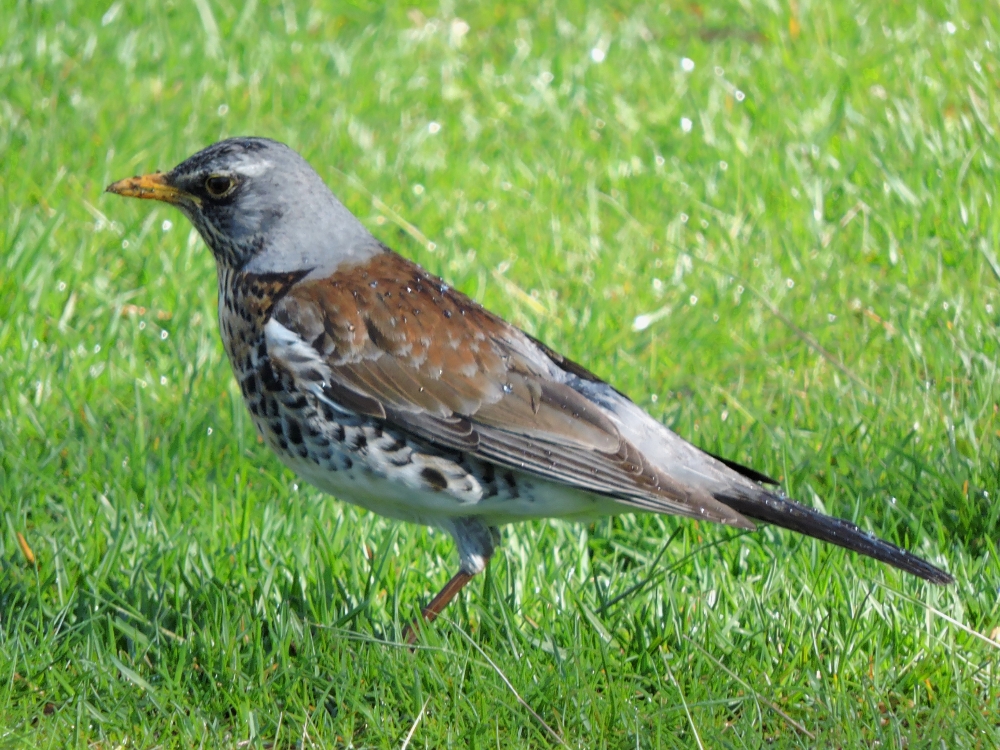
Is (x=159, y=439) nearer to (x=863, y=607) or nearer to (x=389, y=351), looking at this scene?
(x=389, y=351)

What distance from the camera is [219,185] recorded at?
13.2ft

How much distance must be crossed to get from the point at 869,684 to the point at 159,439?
8.29 ft

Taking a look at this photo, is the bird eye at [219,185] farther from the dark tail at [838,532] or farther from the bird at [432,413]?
the dark tail at [838,532]

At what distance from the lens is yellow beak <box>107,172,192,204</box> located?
407 cm

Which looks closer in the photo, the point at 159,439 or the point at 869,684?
the point at 869,684

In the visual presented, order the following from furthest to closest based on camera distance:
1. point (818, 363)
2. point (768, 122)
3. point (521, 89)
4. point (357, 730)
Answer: point (521, 89)
point (768, 122)
point (818, 363)
point (357, 730)

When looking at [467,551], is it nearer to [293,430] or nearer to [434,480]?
[434,480]

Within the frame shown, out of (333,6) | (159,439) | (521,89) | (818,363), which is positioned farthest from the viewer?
(333,6)

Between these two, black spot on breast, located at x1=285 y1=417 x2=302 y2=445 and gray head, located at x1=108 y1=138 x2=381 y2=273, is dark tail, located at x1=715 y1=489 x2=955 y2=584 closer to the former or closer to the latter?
black spot on breast, located at x1=285 y1=417 x2=302 y2=445

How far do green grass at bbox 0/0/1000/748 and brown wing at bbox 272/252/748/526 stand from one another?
371 millimetres

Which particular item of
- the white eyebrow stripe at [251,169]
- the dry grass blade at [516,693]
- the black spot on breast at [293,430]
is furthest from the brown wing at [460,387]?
the dry grass blade at [516,693]

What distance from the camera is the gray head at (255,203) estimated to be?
4.02 meters

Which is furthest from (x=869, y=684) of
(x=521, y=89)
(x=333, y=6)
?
(x=333, y=6)

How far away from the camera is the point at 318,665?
3.58 m
